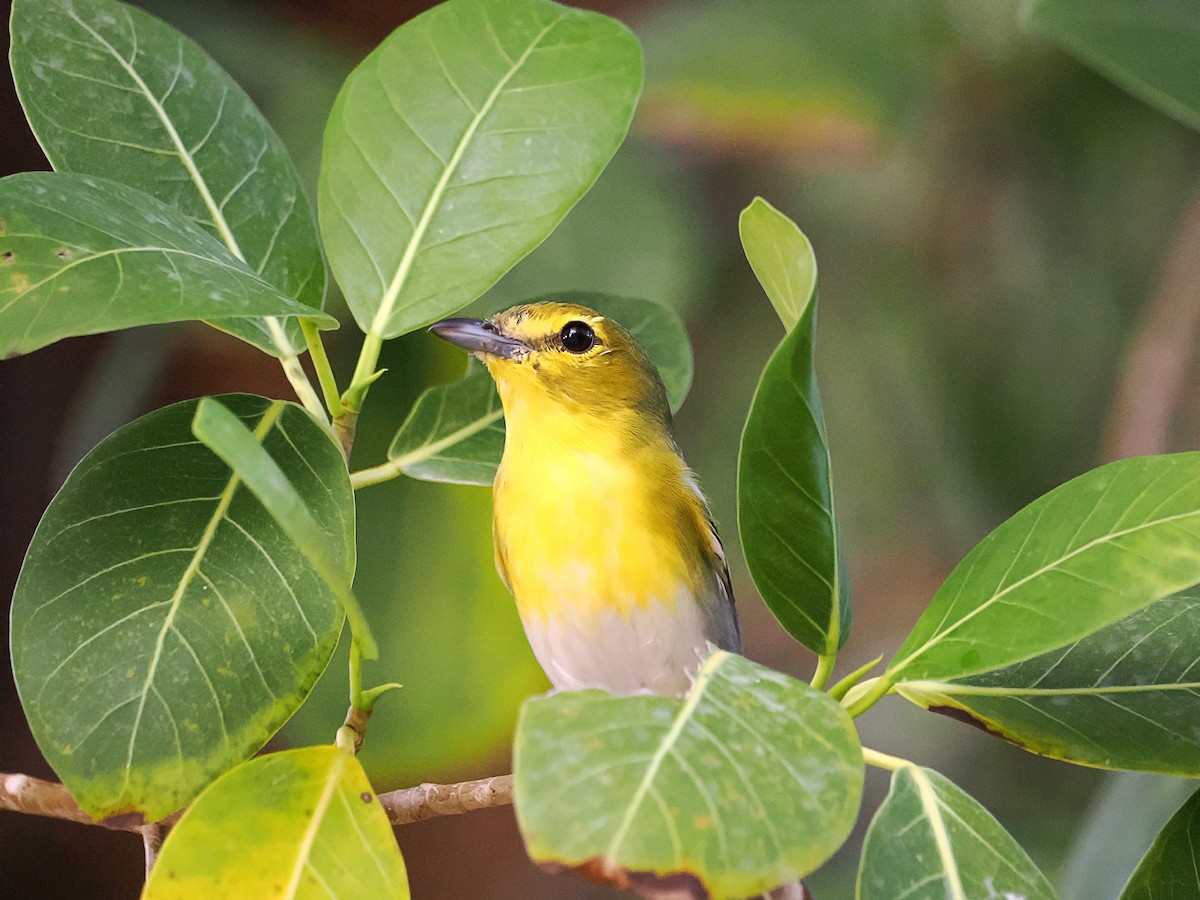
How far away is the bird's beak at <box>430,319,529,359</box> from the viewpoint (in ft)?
2.76

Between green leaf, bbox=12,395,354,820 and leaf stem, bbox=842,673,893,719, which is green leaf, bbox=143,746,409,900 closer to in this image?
green leaf, bbox=12,395,354,820

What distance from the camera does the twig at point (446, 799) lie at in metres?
0.60

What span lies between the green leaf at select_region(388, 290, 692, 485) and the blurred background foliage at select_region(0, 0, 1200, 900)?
240 millimetres

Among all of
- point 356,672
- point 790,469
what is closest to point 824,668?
point 790,469

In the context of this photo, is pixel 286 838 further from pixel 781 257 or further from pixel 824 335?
pixel 824 335

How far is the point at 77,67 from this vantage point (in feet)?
2.00

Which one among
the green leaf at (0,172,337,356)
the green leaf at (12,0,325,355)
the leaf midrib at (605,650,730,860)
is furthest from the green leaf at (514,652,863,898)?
the green leaf at (12,0,325,355)

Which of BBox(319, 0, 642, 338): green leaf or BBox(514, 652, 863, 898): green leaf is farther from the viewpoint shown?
BBox(319, 0, 642, 338): green leaf

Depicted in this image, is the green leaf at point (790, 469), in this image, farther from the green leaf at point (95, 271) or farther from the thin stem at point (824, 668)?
the green leaf at point (95, 271)

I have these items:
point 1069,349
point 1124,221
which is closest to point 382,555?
point 1069,349

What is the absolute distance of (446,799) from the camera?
61 centimetres

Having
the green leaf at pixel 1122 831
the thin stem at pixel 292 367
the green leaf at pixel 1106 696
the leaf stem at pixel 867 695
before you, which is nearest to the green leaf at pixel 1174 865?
the green leaf at pixel 1106 696

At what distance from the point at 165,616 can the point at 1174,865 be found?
20.8 inches

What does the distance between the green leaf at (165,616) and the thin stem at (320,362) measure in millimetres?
57
